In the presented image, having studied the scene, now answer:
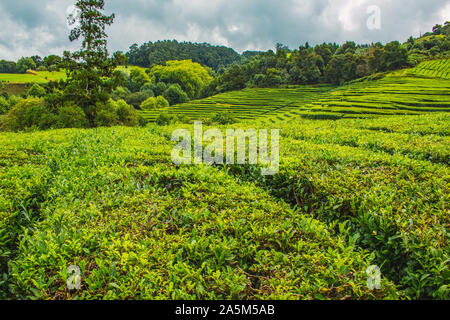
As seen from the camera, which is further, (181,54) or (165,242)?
(181,54)

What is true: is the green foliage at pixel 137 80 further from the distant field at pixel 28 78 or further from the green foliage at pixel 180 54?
the green foliage at pixel 180 54

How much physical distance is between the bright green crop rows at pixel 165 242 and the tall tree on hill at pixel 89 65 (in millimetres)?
15949

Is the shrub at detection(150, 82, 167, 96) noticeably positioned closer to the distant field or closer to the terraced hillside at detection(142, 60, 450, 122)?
the distant field

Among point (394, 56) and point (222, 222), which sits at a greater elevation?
point (394, 56)

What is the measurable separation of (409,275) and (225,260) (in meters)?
1.82

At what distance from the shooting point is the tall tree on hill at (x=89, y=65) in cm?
1770

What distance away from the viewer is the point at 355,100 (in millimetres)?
30969

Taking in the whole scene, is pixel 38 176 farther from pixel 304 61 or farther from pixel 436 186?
pixel 304 61

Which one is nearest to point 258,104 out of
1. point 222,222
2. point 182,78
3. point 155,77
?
point 222,222

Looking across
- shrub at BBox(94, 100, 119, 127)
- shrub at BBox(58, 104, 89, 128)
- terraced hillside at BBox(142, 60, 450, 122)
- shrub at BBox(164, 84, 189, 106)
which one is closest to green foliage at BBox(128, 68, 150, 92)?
shrub at BBox(164, 84, 189, 106)

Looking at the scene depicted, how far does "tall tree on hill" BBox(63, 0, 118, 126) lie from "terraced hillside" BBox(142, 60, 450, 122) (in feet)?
56.7

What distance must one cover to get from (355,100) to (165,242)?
3432cm

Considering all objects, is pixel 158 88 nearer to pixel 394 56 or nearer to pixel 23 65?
pixel 23 65

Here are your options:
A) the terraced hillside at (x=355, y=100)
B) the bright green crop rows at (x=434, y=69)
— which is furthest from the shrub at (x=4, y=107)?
the bright green crop rows at (x=434, y=69)
